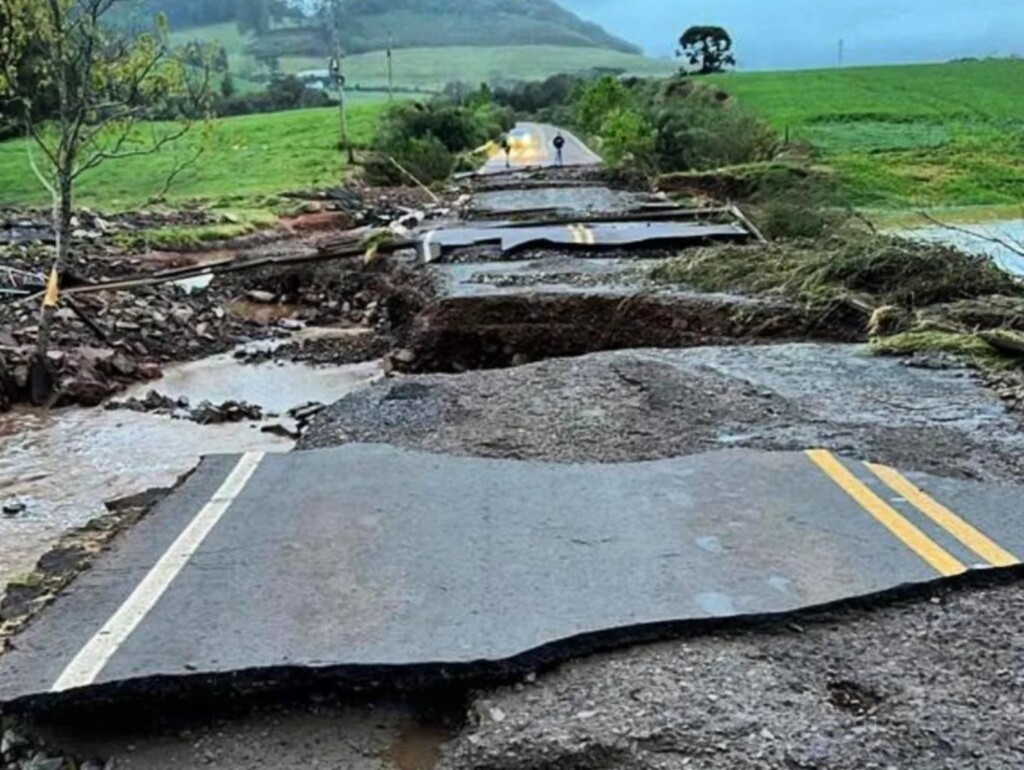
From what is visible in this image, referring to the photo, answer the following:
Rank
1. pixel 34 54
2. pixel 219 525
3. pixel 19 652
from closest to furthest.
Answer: pixel 19 652
pixel 219 525
pixel 34 54

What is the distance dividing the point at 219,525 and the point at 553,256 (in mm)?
11027

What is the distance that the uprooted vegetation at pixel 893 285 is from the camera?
911 centimetres

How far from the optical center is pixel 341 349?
16453 mm

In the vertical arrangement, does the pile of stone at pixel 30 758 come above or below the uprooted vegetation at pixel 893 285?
below

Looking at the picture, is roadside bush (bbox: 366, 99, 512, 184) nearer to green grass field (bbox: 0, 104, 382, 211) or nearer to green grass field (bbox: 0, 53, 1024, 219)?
green grass field (bbox: 0, 104, 382, 211)

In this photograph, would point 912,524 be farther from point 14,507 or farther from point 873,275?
point 14,507

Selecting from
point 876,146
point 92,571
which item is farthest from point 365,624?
point 876,146

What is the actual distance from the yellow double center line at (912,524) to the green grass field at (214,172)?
86.2 ft

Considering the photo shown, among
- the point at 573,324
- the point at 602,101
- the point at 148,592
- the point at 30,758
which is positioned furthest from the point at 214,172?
the point at 30,758

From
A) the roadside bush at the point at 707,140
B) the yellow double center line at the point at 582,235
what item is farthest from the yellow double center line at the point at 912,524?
the roadside bush at the point at 707,140

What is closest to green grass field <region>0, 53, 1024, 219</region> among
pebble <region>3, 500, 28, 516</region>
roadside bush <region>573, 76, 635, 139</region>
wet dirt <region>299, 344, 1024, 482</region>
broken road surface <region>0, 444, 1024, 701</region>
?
roadside bush <region>573, 76, 635, 139</region>

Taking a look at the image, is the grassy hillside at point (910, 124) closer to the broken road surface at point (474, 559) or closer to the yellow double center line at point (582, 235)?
the yellow double center line at point (582, 235)

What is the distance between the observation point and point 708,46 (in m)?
113

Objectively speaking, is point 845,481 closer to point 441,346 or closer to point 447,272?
point 441,346
